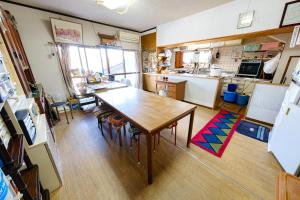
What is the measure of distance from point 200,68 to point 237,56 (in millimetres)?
1291

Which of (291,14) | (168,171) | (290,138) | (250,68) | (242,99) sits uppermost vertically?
(291,14)

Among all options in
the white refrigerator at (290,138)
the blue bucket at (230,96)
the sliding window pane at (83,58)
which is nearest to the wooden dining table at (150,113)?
the white refrigerator at (290,138)

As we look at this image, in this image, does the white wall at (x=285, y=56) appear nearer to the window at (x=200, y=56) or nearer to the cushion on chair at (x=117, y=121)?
the window at (x=200, y=56)

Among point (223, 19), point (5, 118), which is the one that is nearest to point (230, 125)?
point (223, 19)

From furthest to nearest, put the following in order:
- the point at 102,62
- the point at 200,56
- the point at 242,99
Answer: the point at 200,56, the point at 102,62, the point at 242,99

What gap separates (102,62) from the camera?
14.5 feet

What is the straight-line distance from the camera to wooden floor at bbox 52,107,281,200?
134 cm

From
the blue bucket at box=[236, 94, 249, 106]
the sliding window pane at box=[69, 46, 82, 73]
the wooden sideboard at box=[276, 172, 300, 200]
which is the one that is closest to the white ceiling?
the sliding window pane at box=[69, 46, 82, 73]

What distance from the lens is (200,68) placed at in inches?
195

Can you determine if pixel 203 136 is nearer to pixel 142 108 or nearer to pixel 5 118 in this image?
pixel 142 108

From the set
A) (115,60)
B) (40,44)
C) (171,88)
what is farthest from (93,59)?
(171,88)

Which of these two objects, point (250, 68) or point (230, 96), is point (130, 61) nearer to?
point (230, 96)

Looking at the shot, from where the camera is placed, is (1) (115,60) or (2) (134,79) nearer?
(1) (115,60)

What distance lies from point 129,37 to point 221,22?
10.7 ft
